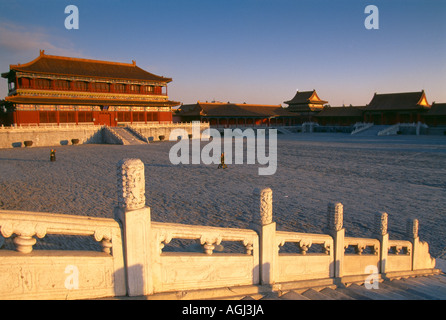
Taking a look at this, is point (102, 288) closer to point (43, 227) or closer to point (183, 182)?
point (43, 227)

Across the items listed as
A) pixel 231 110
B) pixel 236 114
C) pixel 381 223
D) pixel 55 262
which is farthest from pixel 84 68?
pixel 55 262

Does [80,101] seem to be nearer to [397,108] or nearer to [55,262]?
[55,262]

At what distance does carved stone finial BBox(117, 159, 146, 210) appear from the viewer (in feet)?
10.8

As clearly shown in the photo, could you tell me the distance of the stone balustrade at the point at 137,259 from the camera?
9.44 feet

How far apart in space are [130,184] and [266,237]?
2.11 metres

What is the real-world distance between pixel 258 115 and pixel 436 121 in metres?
28.8

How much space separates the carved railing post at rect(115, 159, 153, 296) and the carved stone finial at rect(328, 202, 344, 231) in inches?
131

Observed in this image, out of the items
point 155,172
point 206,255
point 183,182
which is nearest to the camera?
point 206,255

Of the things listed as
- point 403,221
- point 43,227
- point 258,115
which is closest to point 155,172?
point 403,221

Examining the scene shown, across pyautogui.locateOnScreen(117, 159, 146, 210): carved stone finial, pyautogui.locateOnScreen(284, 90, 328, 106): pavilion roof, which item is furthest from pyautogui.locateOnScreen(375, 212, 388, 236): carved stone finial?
pyautogui.locateOnScreen(284, 90, 328, 106): pavilion roof

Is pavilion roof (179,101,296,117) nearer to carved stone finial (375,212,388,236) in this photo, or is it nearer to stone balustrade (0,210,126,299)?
carved stone finial (375,212,388,236)

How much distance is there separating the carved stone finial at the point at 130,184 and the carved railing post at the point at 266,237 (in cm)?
174
